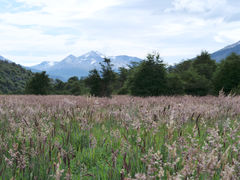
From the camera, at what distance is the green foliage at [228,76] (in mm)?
26797

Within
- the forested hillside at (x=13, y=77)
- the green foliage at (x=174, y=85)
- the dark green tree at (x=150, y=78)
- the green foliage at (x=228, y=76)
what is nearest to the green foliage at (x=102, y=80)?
the dark green tree at (x=150, y=78)

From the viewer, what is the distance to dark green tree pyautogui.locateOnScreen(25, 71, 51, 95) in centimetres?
4038

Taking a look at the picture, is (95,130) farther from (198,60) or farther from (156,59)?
(198,60)

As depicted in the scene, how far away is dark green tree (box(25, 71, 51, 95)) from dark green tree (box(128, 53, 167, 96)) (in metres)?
22.8

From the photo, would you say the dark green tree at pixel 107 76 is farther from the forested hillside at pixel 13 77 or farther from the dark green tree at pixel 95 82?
the forested hillside at pixel 13 77

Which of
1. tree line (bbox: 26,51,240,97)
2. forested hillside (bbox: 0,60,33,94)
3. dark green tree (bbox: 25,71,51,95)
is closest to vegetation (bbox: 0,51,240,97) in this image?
tree line (bbox: 26,51,240,97)

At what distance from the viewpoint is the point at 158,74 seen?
24891mm

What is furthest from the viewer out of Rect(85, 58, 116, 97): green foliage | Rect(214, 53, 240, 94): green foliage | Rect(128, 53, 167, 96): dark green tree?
Rect(85, 58, 116, 97): green foliage

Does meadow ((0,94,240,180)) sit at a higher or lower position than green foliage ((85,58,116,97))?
lower

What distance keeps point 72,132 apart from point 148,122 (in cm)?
199

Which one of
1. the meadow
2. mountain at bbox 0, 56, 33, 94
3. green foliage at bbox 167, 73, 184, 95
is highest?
mountain at bbox 0, 56, 33, 94

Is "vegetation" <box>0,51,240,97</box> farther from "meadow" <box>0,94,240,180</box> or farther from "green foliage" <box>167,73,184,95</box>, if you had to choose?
"meadow" <box>0,94,240,180</box>

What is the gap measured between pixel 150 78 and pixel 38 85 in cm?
2528

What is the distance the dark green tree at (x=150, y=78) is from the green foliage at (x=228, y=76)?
8.01 metres
